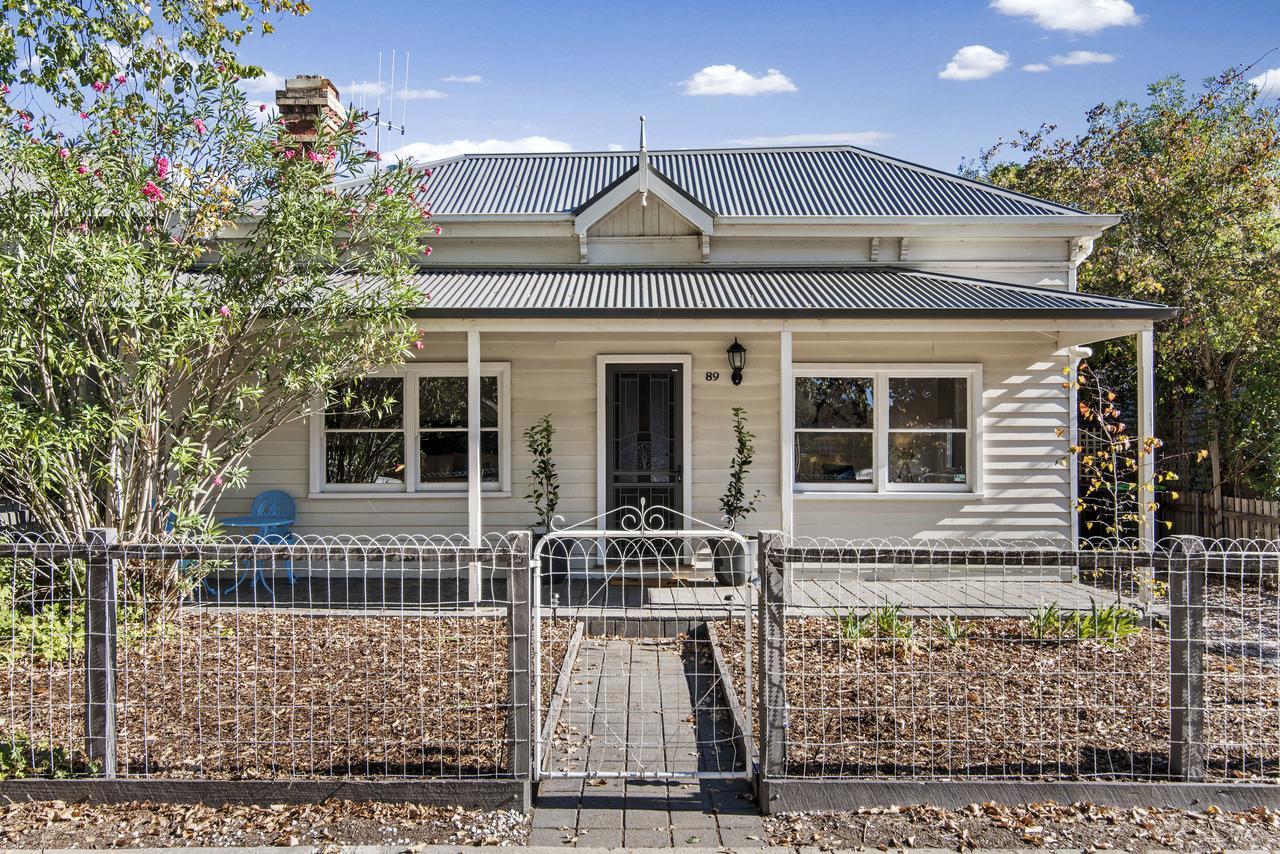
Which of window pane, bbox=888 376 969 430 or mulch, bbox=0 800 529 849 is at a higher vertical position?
window pane, bbox=888 376 969 430

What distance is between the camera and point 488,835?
12.2 ft

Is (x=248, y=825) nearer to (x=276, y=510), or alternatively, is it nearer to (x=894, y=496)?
(x=276, y=510)

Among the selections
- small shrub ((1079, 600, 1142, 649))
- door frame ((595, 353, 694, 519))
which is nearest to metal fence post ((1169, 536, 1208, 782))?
small shrub ((1079, 600, 1142, 649))

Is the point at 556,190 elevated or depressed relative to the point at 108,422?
elevated

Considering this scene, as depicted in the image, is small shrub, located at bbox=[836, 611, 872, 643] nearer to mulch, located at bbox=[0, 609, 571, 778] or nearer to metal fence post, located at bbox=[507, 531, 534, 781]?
mulch, located at bbox=[0, 609, 571, 778]

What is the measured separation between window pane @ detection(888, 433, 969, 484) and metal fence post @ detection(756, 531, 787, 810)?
22.2 ft

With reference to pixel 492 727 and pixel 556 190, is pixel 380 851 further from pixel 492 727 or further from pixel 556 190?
pixel 556 190

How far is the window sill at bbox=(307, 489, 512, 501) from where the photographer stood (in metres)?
10.1

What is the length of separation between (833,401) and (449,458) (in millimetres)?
4914

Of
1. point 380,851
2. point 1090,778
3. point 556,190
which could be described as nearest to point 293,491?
point 556,190

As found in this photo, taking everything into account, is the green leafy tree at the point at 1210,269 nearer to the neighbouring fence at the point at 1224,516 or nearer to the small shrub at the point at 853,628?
the neighbouring fence at the point at 1224,516

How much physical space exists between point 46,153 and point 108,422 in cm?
198

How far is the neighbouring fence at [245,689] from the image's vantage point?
4.02m

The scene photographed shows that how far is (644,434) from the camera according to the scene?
33.6ft
